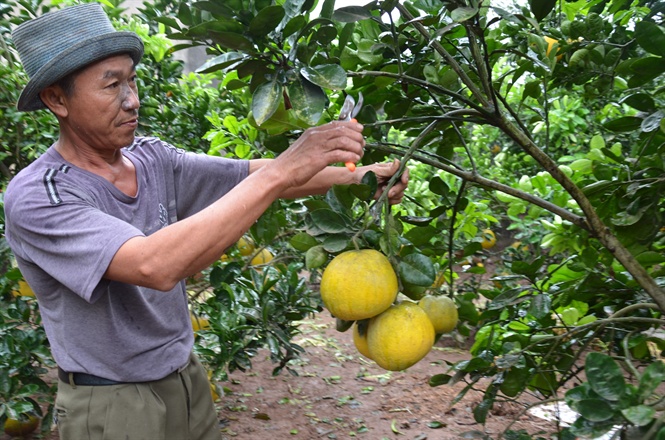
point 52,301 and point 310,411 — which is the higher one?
point 52,301

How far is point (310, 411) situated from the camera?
154 inches

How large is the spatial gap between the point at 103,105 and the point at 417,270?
87 cm

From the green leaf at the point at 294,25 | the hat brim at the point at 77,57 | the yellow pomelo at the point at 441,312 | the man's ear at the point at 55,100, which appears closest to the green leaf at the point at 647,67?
the yellow pomelo at the point at 441,312

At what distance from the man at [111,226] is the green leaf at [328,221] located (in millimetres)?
129

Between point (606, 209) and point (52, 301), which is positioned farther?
point (606, 209)

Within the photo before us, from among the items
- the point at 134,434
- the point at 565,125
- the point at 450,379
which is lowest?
the point at 134,434

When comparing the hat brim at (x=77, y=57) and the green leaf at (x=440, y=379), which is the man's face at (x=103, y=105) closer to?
the hat brim at (x=77, y=57)

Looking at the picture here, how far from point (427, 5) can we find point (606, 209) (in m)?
0.78

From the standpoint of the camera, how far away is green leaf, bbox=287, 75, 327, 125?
3.92 ft

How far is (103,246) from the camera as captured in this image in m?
1.38

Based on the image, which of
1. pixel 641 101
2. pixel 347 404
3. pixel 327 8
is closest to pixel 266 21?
pixel 327 8

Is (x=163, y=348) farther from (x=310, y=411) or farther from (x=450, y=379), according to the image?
(x=310, y=411)

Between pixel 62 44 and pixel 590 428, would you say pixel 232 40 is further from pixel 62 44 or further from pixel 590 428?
pixel 590 428

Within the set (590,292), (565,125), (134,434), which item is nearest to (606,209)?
(590,292)
